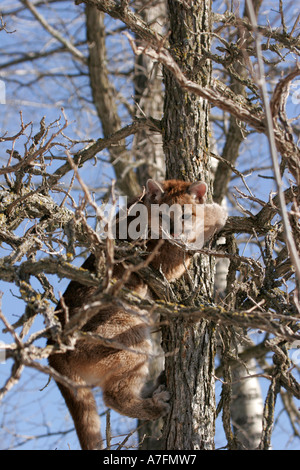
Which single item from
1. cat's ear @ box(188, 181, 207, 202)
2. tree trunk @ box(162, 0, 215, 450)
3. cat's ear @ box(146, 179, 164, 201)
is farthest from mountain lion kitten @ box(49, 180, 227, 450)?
cat's ear @ box(146, 179, 164, 201)

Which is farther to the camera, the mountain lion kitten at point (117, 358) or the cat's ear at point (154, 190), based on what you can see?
the cat's ear at point (154, 190)

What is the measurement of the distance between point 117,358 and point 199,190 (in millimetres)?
1700

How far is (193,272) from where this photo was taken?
15.2 feet

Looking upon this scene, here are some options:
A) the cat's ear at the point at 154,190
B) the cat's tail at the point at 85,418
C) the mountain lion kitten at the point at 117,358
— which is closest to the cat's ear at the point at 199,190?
the mountain lion kitten at the point at 117,358

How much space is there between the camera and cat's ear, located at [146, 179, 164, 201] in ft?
18.3

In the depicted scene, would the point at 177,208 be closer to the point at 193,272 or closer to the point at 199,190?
the point at 199,190

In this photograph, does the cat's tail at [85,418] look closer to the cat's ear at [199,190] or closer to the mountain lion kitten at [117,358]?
the mountain lion kitten at [117,358]

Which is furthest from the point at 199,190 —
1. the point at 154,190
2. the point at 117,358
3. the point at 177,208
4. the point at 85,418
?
the point at 85,418

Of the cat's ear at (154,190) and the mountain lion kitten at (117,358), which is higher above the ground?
the cat's ear at (154,190)

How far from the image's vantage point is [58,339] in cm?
280

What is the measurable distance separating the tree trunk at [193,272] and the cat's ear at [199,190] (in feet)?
0.37

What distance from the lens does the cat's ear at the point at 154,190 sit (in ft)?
18.3

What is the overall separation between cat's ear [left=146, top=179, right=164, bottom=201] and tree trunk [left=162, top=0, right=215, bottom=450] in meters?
0.36

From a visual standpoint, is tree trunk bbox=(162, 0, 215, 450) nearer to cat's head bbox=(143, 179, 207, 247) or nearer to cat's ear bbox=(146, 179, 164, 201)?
cat's head bbox=(143, 179, 207, 247)
